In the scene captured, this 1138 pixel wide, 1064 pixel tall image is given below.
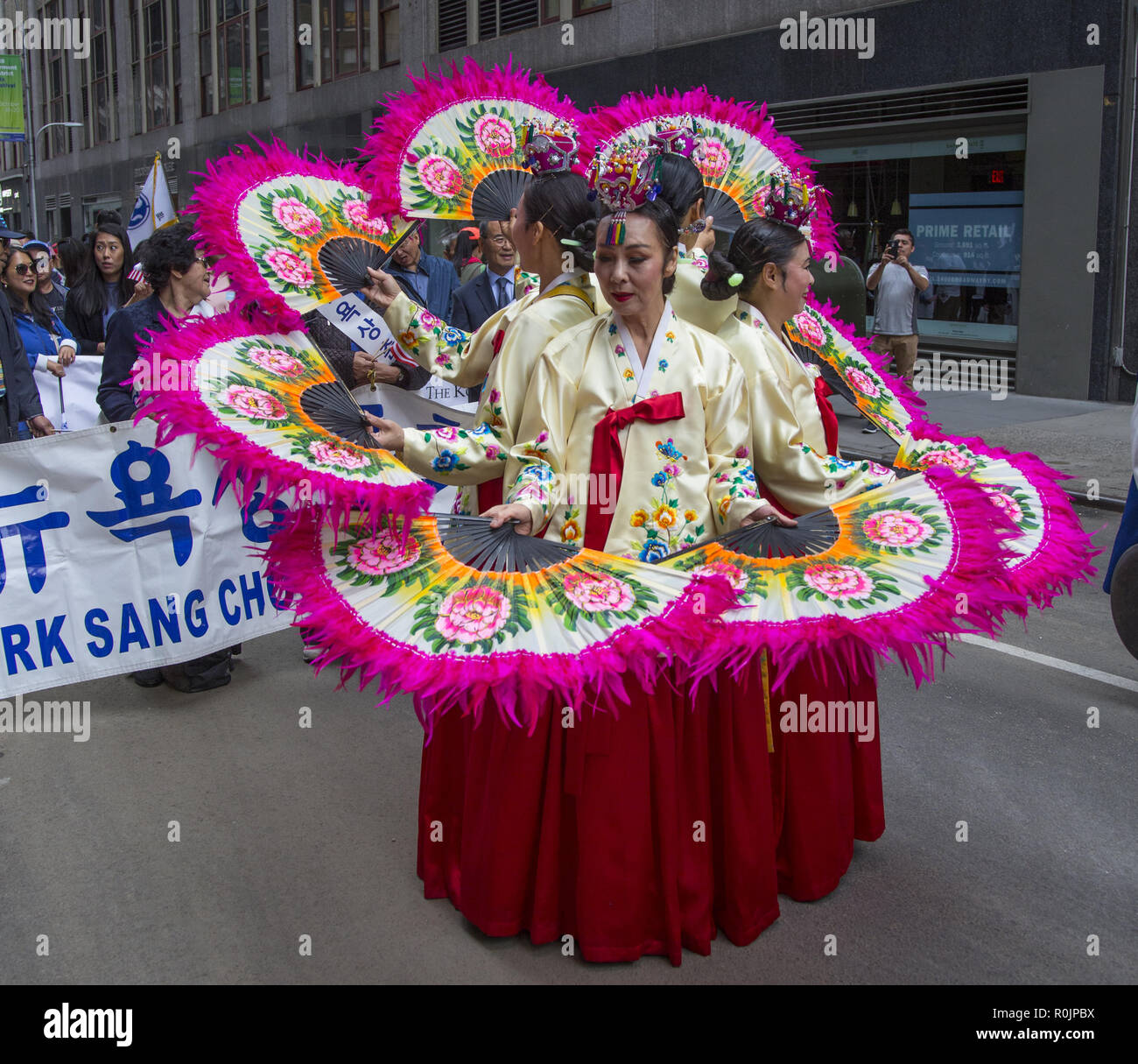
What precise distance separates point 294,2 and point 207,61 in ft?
17.6

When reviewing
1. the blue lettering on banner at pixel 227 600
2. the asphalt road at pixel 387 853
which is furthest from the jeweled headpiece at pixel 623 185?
the blue lettering on banner at pixel 227 600

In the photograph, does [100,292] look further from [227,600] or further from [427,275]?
[227,600]

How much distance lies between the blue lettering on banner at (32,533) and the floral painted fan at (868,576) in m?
2.71

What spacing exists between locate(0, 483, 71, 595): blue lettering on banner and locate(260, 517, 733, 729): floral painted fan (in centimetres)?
199

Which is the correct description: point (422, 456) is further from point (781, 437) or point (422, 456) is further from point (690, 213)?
point (690, 213)

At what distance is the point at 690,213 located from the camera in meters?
3.71

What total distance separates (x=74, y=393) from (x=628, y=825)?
563 cm

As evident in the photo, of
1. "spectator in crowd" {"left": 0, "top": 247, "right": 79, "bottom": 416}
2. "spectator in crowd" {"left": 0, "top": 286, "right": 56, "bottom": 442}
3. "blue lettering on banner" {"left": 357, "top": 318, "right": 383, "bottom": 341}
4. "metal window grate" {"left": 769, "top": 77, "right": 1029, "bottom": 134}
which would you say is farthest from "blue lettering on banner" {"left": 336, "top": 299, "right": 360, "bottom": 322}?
"metal window grate" {"left": 769, "top": 77, "right": 1029, "bottom": 134}

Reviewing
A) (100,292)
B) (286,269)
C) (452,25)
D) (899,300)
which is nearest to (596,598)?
(286,269)

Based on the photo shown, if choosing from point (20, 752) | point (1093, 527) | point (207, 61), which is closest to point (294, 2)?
point (207, 61)

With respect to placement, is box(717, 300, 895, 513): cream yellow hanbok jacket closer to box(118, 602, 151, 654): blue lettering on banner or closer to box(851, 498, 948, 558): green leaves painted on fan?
box(851, 498, 948, 558): green leaves painted on fan

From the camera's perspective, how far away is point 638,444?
304cm

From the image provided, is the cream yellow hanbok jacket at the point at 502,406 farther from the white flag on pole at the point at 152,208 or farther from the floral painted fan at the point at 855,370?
the white flag on pole at the point at 152,208

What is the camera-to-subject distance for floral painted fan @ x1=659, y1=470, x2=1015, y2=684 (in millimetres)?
2779
